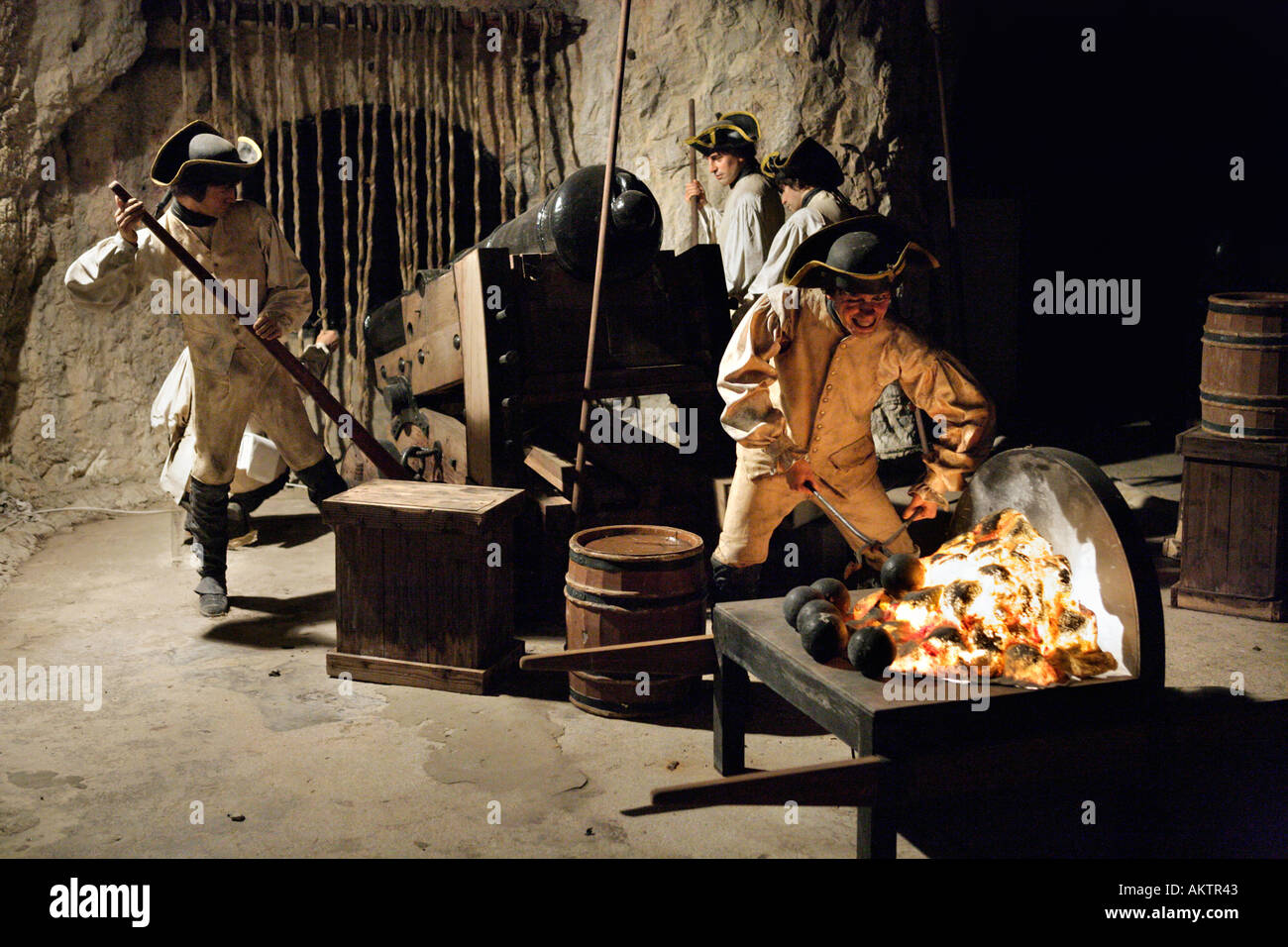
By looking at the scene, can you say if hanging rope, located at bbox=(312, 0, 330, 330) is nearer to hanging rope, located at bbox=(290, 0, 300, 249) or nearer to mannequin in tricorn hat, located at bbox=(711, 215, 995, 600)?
hanging rope, located at bbox=(290, 0, 300, 249)

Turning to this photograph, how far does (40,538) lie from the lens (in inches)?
285

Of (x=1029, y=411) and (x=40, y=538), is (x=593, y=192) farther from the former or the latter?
(x=1029, y=411)

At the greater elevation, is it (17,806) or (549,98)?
(549,98)

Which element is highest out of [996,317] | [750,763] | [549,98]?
[549,98]

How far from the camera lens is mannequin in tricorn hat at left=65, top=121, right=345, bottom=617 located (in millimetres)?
5648

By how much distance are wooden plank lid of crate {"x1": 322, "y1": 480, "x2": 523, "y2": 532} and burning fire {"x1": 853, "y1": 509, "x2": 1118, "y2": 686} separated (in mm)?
1698

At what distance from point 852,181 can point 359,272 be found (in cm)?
326

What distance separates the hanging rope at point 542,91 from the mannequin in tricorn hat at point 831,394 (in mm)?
4101

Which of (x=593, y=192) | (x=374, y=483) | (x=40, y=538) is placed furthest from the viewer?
(x=40, y=538)

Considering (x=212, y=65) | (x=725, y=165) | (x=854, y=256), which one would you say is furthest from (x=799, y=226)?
(x=212, y=65)

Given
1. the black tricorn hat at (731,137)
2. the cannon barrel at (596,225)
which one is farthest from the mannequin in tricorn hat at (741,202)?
the cannon barrel at (596,225)

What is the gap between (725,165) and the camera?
23.2ft

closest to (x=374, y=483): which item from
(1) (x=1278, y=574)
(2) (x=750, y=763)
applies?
(2) (x=750, y=763)

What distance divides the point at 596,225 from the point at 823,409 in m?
1.42
